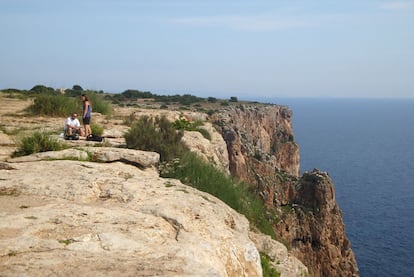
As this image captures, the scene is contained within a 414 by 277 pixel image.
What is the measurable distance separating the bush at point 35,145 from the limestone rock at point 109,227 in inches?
53.3

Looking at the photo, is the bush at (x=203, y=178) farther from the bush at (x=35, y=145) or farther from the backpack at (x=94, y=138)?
the bush at (x=35, y=145)

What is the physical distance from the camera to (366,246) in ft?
127

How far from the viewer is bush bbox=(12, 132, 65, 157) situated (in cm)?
1009

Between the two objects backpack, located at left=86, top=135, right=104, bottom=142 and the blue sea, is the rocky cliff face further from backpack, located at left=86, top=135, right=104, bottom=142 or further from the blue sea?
backpack, located at left=86, top=135, right=104, bottom=142

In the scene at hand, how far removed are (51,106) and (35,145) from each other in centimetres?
864

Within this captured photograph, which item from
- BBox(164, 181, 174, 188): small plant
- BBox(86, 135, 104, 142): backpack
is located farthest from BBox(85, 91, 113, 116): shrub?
BBox(164, 181, 174, 188): small plant

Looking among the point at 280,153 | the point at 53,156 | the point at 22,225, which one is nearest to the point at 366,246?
the point at 280,153

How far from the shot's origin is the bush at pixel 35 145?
33.1ft

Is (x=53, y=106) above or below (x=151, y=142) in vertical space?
above

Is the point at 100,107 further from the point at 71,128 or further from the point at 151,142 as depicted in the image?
the point at 151,142

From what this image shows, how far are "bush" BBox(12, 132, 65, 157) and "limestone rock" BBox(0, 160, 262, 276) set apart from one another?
4.44 feet

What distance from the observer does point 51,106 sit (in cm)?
1816

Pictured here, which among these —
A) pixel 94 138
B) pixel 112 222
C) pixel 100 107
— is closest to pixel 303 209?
pixel 100 107

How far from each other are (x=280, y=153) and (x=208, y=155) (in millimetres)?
32820
